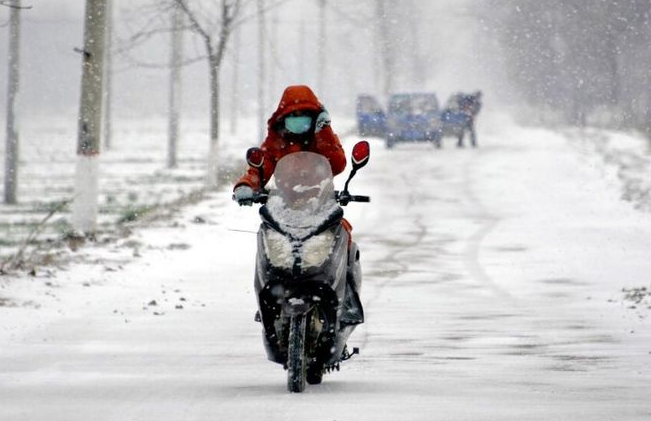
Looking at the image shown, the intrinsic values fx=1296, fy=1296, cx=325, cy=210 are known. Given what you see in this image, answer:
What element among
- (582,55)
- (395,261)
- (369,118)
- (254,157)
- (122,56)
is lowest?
(395,261)

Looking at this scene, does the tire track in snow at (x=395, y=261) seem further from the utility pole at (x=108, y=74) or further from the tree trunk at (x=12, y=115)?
the utility pole at (x=108, y=74)

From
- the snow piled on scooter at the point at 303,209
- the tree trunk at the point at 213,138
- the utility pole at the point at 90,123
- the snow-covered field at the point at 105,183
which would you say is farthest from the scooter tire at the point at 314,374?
the tree trunk at the point at 213,138

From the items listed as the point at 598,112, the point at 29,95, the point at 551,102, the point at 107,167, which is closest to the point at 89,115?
the point at 107,167

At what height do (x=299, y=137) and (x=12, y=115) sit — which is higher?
(x=12, y=115)

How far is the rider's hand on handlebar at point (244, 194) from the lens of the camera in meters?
7.85

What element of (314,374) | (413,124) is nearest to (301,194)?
(314,374)

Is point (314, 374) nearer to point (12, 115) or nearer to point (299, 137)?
point (299, 137)

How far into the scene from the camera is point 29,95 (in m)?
129

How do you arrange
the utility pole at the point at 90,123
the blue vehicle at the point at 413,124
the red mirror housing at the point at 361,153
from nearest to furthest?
the red mirror housing at the point at 361,153, the utility pole at the point at 90,123, the blue vehicle at the point at 413,124

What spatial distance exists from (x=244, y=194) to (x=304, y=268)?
2.37 ft

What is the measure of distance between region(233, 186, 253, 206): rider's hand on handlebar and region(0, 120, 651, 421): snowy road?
1130mm

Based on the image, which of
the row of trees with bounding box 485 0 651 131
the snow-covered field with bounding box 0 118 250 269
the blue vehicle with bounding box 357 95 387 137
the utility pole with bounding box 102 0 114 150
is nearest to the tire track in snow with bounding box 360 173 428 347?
the snow-covered field with bounding box 0 118 250 269

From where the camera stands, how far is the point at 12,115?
2847 centimetres

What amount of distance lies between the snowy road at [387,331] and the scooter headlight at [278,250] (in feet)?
2.50
